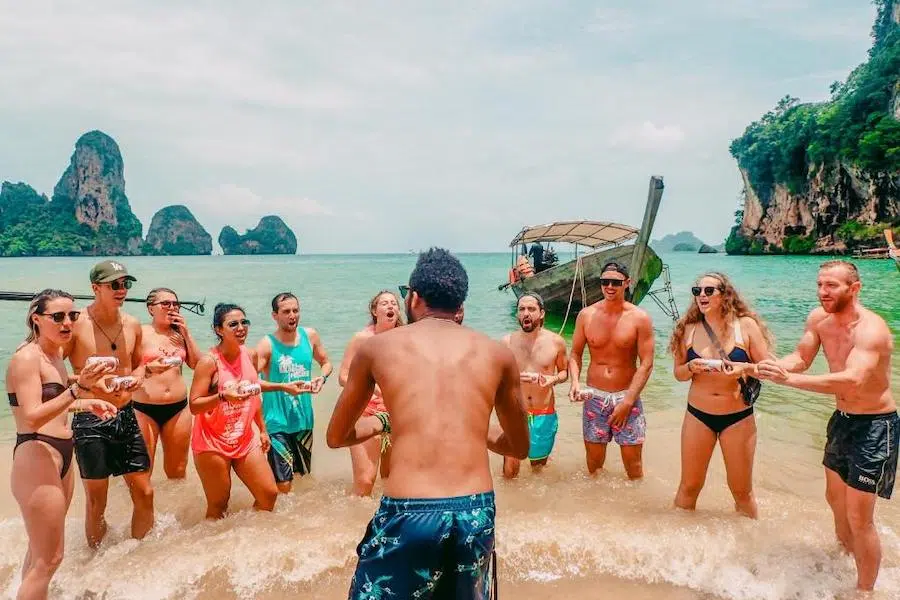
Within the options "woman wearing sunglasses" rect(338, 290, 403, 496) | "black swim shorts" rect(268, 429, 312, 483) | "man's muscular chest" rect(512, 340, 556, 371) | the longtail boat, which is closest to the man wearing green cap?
"black swim shorts" rect(268, 429, 312, 483)

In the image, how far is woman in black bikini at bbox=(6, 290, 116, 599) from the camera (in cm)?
309

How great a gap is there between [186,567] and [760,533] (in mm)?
4286

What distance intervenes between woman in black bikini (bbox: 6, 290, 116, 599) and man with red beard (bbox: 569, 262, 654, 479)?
3.90 metres

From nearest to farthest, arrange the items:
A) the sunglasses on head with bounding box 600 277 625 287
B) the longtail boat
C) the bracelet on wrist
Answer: the bracelet on wrist
the sunglasses on head with bounding box 600 277 625 287
the longtail boat

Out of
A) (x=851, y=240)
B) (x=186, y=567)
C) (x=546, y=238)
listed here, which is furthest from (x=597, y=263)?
(x=851, y=240)

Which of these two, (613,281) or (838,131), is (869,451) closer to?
(613,281)

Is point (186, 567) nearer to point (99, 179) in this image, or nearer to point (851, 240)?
point (851, 240)

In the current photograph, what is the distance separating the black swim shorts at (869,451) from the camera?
3360mm

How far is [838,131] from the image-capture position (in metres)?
49.5

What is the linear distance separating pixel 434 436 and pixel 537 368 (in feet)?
11.3

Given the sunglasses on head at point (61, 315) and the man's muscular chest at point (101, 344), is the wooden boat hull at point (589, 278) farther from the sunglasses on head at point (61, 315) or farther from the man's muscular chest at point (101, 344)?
the sunglasses on head at point (61, 315)

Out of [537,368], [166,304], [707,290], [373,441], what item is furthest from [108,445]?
[707,290]

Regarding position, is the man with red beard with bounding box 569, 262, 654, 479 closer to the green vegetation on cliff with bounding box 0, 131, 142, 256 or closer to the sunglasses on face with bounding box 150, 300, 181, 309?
the sunglasses on face with bounding box 150, 300, 181, 309

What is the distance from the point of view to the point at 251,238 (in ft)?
563
